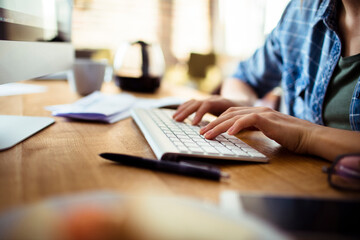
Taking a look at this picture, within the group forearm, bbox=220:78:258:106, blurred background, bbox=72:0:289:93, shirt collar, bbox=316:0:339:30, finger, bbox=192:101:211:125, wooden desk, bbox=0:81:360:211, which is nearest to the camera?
wooden desk, bbox=0:81:360:211

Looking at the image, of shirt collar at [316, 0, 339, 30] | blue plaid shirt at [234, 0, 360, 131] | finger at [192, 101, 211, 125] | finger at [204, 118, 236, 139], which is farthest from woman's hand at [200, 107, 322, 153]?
shirt collar at [316, 0, 339, 30]

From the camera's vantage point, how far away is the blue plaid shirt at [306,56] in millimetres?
799

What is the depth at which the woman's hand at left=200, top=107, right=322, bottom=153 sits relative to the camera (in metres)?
0.54

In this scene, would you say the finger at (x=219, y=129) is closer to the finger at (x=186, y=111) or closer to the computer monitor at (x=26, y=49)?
the finger at (x=186, y=111)

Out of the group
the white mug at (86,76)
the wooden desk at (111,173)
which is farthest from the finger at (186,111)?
the white mug at (86,76)

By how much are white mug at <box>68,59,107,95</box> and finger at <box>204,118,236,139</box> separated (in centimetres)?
71

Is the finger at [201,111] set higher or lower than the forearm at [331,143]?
higher

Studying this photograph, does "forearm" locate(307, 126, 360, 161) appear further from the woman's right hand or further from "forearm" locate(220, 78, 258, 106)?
"forearm" locate(220, 78, 258, 106)

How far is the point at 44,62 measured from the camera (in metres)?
0.76

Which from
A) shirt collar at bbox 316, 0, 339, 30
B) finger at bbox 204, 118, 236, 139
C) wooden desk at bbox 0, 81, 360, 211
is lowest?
wooden desk at bbox 0, 81, 360, 211

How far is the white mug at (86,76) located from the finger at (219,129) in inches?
28.0

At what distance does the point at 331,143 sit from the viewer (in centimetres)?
50

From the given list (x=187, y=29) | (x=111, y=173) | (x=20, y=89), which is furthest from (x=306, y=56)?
(x=187, y=29)

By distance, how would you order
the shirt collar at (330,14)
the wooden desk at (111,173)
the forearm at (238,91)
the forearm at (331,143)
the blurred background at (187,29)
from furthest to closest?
1. the blurred background at (187,29)
2. the forearm at (238,91)
3. the shirt collar at (330,14)
4. the forearm at (331,143)
5. the wooden desk at (111,173)
